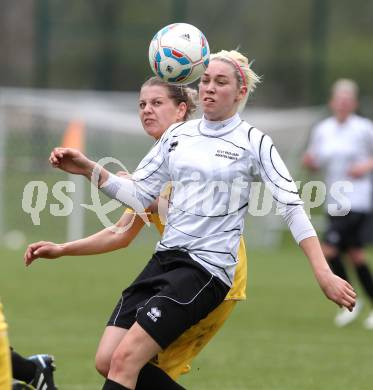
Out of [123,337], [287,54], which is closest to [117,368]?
[123,337]

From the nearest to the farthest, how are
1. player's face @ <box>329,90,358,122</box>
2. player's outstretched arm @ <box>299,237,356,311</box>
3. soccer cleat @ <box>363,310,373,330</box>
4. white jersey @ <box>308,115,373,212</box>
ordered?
player's outstretched arm @ <box>299,237,356,311</box>
soccer cleat @ <box>363,310,373,330</box>
player's face @ <box>329,90,358,122</box>
white jersey @ <box>308,115,373,212</box>

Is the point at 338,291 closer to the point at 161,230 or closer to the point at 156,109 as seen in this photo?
the point at 161,230

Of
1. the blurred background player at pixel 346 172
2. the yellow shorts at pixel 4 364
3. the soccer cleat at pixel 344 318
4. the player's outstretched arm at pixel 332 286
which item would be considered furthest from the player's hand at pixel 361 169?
the yellow shorts at pixel 4 364

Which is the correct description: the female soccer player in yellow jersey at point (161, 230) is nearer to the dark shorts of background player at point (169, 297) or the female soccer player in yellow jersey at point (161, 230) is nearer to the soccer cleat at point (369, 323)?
the dark shorts of background player at point (169, 297)

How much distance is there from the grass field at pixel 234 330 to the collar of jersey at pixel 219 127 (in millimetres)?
2294

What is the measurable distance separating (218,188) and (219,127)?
314mm

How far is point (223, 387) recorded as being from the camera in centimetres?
688

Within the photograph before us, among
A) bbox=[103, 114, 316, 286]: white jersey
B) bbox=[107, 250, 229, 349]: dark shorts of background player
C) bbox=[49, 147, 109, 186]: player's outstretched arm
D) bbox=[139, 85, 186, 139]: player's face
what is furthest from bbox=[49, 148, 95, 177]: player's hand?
bbox=[139, 85, 186, 139]: player's face

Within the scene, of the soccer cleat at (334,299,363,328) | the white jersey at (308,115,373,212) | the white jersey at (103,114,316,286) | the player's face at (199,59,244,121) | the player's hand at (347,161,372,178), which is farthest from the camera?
the white jersey at (308,115,373,212)

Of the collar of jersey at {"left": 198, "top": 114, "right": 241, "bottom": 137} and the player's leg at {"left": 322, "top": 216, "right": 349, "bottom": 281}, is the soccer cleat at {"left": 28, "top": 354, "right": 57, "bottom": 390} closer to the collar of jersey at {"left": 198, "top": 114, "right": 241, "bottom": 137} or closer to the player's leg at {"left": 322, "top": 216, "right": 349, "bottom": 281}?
the collar of jersey at {"left": 198, "top": 114, "right": 241, "bottom": 137}

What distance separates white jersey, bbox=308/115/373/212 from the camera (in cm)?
1066

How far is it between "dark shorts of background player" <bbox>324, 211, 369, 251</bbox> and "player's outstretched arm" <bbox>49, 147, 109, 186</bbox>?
5775 millimetres

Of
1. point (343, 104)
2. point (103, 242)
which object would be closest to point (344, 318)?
point (343, 104)

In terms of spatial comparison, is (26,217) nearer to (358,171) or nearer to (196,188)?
(358,171)
